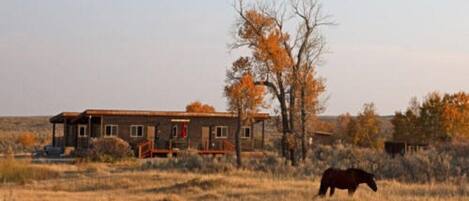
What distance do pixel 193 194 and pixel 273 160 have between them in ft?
62.5

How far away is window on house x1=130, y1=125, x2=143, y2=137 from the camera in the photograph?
5534 cm

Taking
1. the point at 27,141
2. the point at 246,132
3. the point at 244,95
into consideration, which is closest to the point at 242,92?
the point at 244,95

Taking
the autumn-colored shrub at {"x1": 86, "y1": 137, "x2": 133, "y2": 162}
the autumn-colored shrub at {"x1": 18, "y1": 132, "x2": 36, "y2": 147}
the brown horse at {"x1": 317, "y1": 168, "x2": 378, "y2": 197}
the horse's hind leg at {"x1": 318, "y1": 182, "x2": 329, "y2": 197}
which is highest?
the autumn-colored shrub at {"x1": 18, "y1": 132, "x2": 36, "y2": 147}

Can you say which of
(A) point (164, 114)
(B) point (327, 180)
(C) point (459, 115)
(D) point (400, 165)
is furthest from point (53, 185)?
(C) point (459, 115)

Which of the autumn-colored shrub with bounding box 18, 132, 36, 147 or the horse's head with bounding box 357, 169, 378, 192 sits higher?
the autumn-colored shrub with bounding box 18, 132, 36, 147

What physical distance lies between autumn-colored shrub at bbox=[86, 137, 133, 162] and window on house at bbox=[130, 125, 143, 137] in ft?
22.4

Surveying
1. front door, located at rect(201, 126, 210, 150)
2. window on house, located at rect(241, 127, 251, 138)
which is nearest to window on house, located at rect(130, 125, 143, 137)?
front door, located at rect(201, 126, 210, 150)

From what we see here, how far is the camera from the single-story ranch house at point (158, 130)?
178 ft

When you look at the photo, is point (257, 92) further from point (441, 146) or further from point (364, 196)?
point (364, 196)

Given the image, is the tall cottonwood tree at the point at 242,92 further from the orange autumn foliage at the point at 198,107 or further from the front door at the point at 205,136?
the orange autumn foliage at the point at 198,107

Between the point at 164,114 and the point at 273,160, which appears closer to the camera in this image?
the point at 273,160

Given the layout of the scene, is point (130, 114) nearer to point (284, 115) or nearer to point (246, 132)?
point (246, 132)

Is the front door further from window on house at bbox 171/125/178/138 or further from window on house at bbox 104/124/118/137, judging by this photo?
window on house at bbox 104/124/118/137

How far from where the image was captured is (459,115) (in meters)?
65.2
